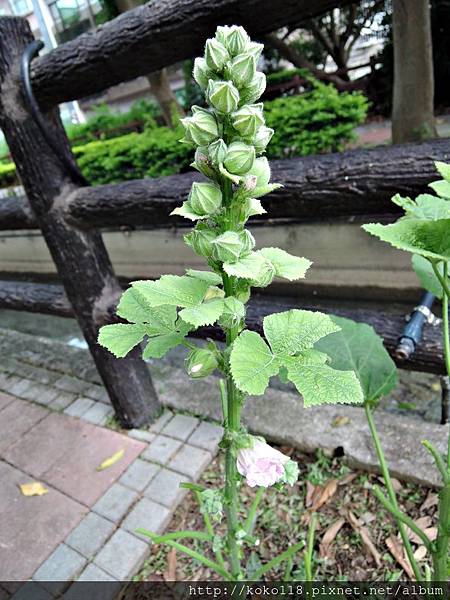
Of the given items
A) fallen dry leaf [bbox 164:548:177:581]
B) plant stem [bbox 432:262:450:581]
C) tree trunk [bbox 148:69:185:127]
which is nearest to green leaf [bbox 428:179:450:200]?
plant stem [bbox 432:262:450:581]

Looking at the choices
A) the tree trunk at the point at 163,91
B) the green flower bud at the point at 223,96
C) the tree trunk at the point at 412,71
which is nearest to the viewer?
the green flower bud at the point at 223,96

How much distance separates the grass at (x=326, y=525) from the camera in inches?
52.8

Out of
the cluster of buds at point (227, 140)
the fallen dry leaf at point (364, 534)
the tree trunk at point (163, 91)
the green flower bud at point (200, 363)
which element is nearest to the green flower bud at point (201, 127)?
the cluster of buds at point (227, 140)

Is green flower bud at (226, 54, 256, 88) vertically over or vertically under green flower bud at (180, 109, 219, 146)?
over

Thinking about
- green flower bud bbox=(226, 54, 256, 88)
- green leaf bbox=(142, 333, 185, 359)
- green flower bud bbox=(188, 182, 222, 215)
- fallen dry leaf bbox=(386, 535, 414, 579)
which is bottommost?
fallen dry leaf bbox=(386, 535, 414, 579)

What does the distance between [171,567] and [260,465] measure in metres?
Result: 1.03

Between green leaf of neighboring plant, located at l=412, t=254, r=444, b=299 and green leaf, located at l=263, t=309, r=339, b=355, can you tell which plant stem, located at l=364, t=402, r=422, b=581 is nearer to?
green leaf of neighboring plant, located at l=412, t=254, r=444, b=299

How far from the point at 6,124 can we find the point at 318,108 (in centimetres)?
351

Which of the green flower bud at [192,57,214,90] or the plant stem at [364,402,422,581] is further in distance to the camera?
the plant stem at [364,402,422,581]

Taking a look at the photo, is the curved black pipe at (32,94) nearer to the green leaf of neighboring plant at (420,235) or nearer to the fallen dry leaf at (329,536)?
the green leaf of neighboring plant at (420,235)

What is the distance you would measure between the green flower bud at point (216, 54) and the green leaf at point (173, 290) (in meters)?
0.31

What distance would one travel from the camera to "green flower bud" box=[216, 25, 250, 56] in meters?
0.56

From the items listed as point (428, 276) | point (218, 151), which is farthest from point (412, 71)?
point (218, 151)

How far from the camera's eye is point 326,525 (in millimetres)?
1473
